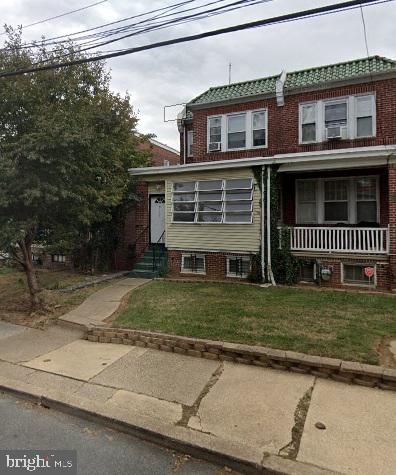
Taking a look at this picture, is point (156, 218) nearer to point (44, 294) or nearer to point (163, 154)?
point (44, 294)

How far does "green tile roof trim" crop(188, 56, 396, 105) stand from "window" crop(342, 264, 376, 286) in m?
6.51

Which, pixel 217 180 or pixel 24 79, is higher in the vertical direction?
pixel 24 79

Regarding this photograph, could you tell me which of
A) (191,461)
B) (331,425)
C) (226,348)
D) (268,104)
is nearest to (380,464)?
(331,425)

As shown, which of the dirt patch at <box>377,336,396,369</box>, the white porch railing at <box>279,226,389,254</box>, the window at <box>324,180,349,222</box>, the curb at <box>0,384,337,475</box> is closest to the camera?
the curb at <box>0,384,337,475</box>

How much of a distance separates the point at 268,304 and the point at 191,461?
500cm

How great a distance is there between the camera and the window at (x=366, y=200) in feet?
39.0

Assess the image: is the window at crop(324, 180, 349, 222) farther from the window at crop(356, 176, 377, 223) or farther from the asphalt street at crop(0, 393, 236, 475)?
the asphalt street at crop(0, 393, 236, 475)

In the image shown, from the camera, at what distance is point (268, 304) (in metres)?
8.12

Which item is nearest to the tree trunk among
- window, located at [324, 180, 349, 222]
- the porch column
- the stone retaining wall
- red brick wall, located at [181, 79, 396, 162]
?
the stone retaining wall

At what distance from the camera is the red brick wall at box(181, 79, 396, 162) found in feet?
39.7

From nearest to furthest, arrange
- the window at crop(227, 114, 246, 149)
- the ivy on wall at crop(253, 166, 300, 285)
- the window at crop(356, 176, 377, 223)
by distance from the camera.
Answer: the ivy on wall at crop(253, 166, 300, 285)
the window at crop(356, 176, 377, 223)
the window at crop(227, 114, 246, 149)

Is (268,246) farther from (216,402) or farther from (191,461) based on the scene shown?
(191,461)

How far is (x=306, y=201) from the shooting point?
12852 mm

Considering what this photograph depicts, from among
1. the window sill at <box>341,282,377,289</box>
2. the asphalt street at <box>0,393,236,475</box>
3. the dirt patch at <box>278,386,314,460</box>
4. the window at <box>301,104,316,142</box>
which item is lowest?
the asphalt street at <box>0,393,236,475</box>
